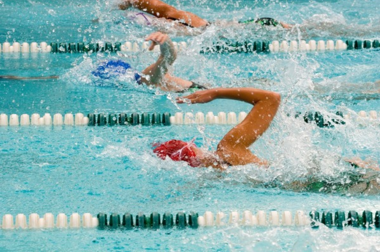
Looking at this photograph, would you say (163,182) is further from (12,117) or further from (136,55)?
(136,55)

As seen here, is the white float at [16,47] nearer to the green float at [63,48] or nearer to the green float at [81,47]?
the green float at [63,48]

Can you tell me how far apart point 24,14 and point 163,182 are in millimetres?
4597

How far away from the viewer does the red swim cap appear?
12.5ft

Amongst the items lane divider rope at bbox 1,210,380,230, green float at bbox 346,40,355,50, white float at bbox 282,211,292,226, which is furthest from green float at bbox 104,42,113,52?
white float at bbox 282,211,292,226

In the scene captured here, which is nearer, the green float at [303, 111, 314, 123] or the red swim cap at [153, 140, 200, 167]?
the red swim cap at [153, 140, 200, 167]

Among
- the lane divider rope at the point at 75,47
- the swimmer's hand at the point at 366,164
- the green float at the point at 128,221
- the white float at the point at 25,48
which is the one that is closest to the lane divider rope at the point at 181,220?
the green float at the point at 128,221

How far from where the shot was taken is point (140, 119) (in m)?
4.90

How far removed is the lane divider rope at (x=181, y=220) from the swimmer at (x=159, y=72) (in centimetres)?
173

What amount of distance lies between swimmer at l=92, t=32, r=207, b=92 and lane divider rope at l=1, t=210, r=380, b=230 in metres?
1.73

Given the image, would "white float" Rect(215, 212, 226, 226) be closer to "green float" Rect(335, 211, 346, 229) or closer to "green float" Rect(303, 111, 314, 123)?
"green float" Rect(335, 211, 346, 229)

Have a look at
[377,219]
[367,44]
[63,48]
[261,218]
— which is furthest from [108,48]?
[377,219]

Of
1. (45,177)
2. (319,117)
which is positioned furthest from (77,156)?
(319,117)

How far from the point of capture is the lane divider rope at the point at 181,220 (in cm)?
338

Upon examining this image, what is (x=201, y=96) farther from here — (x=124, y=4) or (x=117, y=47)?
(x=117, y=47)
